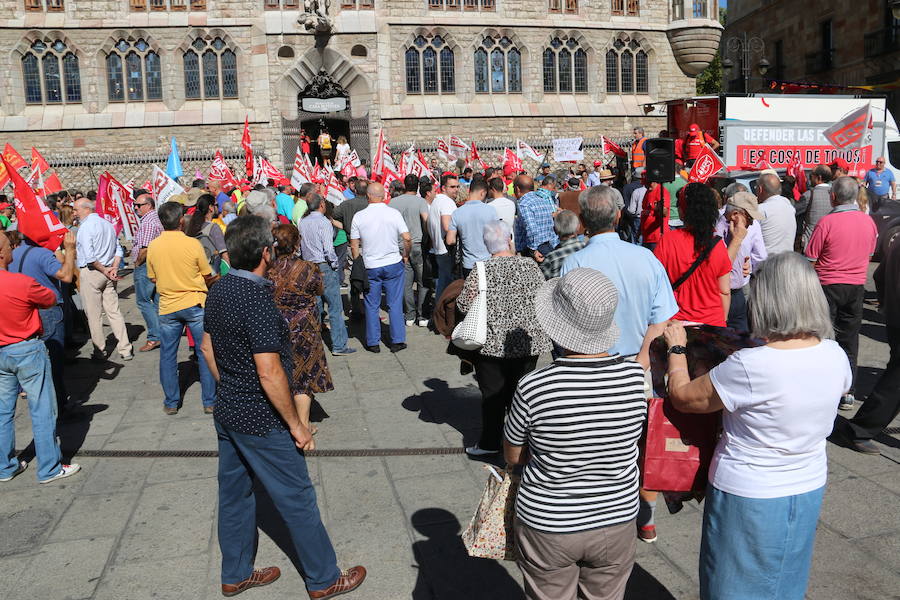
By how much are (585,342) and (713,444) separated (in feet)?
2.39

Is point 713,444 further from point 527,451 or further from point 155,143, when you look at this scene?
point 155,143

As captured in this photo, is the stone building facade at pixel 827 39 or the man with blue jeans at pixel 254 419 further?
the stone building facade at pixel 827 39

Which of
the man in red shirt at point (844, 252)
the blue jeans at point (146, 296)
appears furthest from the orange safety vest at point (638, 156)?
the blue jeans at point (146, 296)

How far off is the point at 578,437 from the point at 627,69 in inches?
1105

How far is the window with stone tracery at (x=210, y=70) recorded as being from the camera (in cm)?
2503

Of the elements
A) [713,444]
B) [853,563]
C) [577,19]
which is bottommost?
[853,563]

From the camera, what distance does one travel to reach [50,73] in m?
24.5

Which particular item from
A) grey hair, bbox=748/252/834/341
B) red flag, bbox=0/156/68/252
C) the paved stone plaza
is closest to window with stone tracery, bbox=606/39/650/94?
the paved stone plaza

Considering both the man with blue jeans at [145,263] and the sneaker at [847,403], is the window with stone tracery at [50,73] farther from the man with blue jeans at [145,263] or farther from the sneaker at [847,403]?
the sneaker at [847,403]

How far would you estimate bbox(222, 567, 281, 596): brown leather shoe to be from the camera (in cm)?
373

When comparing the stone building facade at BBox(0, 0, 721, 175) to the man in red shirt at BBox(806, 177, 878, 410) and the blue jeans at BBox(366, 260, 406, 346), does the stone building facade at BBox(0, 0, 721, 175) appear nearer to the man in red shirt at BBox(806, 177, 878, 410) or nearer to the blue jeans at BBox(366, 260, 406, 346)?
the blue jeans at BBox(366, 260, 406, 346)

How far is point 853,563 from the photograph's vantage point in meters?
3.82

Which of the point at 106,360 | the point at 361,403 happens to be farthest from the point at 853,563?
the point at 106,360

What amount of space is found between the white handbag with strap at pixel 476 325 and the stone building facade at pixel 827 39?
74.4 feet
